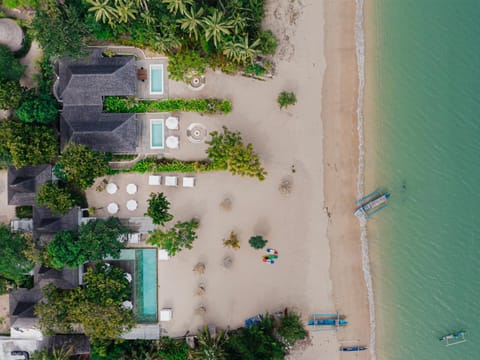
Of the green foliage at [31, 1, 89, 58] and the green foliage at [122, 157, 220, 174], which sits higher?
the green foliage at [31, 1, 89, 58]

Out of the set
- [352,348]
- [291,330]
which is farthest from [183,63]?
[352,348]

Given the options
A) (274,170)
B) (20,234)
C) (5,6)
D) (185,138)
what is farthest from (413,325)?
(5,6)

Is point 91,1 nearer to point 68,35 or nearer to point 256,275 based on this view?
point 68,35

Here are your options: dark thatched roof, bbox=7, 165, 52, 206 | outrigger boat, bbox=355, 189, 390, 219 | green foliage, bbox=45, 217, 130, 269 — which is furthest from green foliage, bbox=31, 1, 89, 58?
outrigger boat, bbox=355, 189, 390, 219

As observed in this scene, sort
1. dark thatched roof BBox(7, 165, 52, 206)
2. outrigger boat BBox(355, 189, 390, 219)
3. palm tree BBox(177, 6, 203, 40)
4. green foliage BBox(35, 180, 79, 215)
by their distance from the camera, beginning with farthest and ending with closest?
outrigger boat BBox(355, 189, 390, 219), dark thatched roof BBox(7, 165, 52, 206), green foliage BBox(35, 180, 79, 215), palm tree BBox(177, 6, 203, 40)

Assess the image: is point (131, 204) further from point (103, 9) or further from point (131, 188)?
point (103, 9)

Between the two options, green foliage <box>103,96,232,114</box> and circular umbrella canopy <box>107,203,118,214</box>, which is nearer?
green foliage <box>103,96,232,114</box>

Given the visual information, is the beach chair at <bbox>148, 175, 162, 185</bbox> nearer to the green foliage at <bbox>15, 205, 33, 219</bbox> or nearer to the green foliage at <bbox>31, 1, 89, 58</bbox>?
the green foliage at <bbox>15, 205, 33, 219</bbox>
